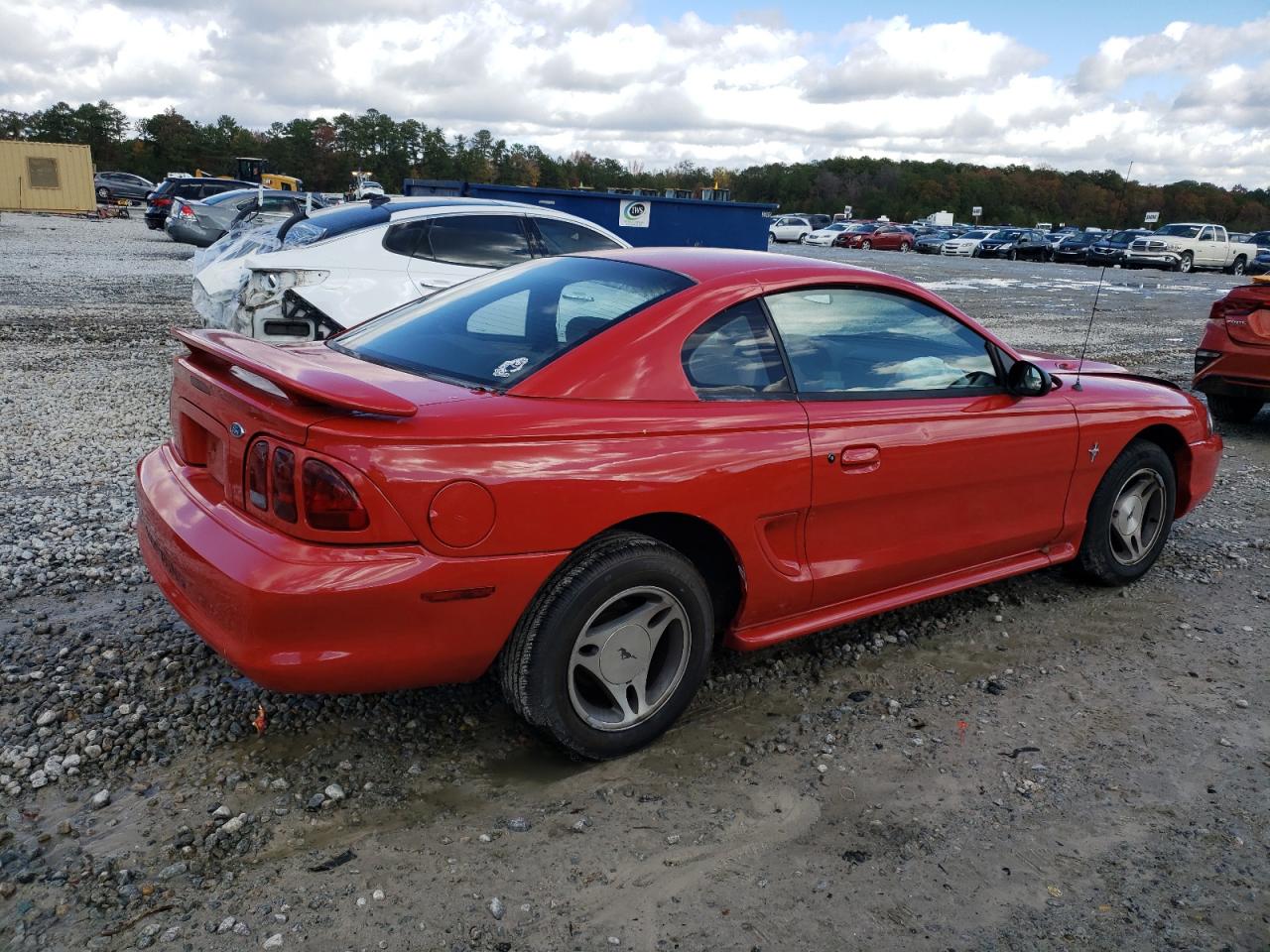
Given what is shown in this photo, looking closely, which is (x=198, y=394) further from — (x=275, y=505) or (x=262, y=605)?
(x=262, y=605)

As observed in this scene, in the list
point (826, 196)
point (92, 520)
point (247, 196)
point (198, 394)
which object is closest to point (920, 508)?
point (198, 394)

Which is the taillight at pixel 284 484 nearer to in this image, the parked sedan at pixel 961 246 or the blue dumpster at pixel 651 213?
the blue dumpster at pixel 651 213

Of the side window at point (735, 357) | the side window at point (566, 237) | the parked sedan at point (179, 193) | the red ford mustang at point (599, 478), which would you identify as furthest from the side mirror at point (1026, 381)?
the parked sedan at point (179, 193)

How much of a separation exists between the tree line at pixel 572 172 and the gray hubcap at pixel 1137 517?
63.7m

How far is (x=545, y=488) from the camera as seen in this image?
273 cm

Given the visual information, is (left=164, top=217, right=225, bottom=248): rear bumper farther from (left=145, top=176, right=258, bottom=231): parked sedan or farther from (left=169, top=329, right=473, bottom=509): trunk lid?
(left=169, top=329, right=473, bottom=509): trunk lid

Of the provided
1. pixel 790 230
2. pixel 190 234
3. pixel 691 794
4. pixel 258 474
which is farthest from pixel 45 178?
pixel 691 794

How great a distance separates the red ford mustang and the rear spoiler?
1 cm

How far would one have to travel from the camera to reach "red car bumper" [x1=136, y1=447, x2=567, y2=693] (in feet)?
8.36

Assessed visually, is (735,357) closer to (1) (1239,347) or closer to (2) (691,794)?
(2) (691,794)

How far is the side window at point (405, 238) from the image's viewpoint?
7.79 meters

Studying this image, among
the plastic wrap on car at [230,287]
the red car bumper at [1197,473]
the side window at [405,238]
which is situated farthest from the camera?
the side window at [405,238]

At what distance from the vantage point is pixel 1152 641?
13.7 ft

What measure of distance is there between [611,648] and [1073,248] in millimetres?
46763
